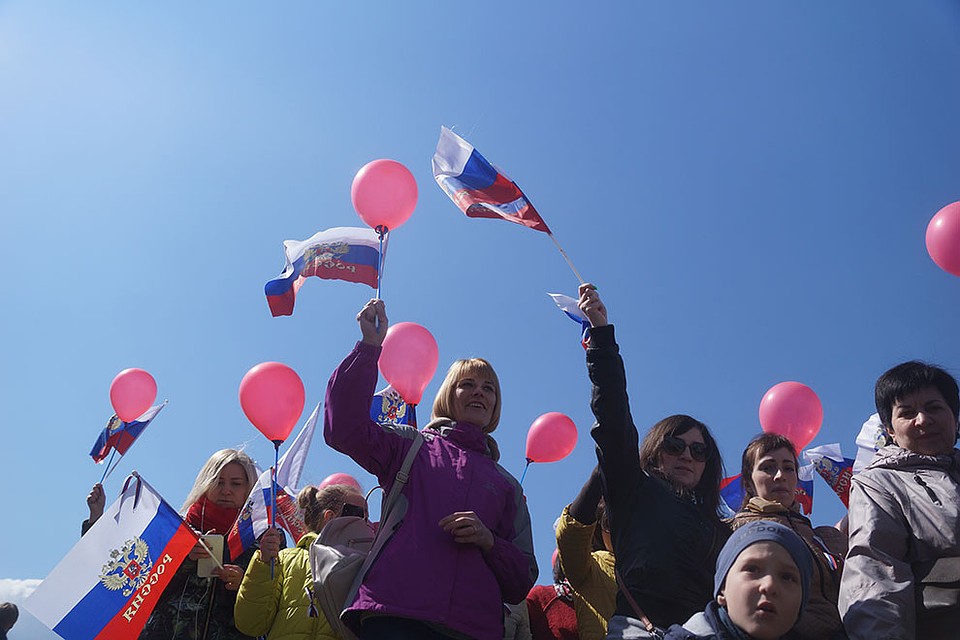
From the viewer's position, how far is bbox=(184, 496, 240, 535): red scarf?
443 centimetres

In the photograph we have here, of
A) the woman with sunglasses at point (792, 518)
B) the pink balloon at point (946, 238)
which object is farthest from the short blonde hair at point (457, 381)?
the pink balloon at point (946, 238)

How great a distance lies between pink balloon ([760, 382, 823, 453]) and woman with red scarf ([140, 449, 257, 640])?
4.09 metres

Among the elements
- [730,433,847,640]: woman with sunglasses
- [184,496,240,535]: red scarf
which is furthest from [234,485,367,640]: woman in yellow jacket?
[730,433,847,640]: woman with sunglasses

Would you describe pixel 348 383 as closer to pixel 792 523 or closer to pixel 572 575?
pixel 572 575

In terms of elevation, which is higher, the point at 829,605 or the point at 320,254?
the point at 320,254

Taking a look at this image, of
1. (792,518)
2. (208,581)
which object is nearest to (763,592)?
(792,518)

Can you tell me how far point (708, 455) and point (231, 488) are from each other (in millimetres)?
2753

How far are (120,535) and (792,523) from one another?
127 inches

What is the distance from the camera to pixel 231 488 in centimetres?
457

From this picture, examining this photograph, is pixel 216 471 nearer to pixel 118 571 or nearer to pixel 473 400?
pixel 118 571

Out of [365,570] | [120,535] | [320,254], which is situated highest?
[320,254]

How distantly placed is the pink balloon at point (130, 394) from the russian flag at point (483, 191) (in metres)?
4.80

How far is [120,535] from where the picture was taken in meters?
4.04

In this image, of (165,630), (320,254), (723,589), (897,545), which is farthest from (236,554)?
(897,545)
